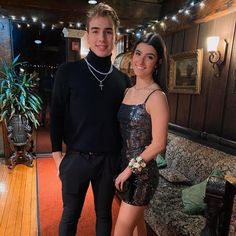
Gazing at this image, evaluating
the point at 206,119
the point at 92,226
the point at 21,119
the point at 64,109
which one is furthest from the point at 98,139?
the point at 21,119

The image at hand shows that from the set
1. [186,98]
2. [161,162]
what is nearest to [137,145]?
[161,162]

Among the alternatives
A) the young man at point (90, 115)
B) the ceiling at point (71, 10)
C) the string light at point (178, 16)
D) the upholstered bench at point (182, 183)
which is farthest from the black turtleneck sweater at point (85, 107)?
the ceiling at point (71, 10)

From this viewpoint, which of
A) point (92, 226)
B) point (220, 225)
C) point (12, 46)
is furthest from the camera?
point (12, 46)

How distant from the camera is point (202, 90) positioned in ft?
9.05

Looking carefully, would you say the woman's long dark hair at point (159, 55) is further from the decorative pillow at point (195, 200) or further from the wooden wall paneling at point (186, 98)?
the wooden wall paneling at point (186, 98)

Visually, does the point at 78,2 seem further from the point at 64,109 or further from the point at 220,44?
the point at 64,109

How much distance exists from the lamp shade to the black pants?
1.71 metres

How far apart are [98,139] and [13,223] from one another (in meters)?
1.58

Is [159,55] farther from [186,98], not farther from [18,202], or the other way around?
[18,202]

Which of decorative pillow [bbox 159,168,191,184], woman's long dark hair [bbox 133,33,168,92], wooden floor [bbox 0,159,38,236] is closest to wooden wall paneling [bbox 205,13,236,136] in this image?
decorative pillow [bbox 159,168,191,184]

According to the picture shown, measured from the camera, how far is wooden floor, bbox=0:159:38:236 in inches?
86.6

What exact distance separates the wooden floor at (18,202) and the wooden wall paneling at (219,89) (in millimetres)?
2081

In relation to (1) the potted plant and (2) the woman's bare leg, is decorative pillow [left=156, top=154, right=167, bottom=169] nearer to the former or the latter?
(2) the woman's bare leg

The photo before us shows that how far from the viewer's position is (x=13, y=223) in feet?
7.45
